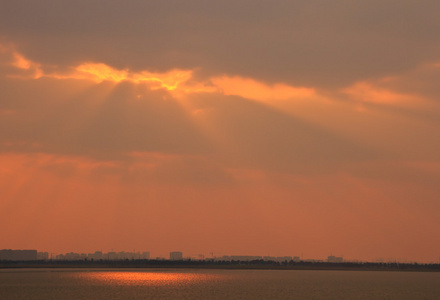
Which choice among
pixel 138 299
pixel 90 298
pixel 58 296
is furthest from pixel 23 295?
pixel 138 299

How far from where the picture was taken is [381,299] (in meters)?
122

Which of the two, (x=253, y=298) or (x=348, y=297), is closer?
(x=253, y=298)

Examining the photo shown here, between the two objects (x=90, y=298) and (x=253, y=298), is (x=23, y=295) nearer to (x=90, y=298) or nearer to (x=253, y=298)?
(x=90, y=298)

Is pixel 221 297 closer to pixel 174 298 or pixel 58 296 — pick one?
pixel 174 298

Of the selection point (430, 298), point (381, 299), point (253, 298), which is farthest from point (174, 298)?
point (430, 298)

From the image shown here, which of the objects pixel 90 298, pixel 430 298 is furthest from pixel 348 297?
pixel 90 298

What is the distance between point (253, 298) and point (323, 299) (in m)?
14.3

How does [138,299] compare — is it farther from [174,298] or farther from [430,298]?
[430,298]

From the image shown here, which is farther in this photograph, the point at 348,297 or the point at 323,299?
the point at 348,297

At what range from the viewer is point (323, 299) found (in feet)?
385

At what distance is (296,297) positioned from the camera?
12044cm

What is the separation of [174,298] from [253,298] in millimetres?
15692

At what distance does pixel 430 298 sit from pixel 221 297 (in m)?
44.9

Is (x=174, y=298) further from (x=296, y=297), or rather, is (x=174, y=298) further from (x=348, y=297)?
(x=348, y=297)
